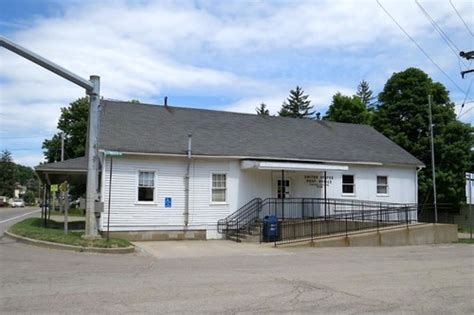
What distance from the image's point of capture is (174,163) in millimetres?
23000

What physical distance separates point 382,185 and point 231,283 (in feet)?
61.7

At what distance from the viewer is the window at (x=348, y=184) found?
27234 mm

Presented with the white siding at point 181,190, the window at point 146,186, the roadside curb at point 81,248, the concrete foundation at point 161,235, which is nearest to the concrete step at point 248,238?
the white siding at point 181,190

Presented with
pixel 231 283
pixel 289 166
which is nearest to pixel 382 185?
pixel 289 166

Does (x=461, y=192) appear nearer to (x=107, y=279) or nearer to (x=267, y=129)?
(x=267, y=129)

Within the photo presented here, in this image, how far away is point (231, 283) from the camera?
11.3m

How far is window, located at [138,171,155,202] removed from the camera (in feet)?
73.4

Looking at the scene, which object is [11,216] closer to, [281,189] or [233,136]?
[233,136]

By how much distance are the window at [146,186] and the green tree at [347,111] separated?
3208 cm

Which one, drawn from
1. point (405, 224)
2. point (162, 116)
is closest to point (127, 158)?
point (162, 116)

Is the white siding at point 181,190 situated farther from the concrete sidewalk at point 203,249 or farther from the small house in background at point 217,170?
the concrete sidewalk at point 203,249

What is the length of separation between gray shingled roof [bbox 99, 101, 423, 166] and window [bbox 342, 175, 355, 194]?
1.02 meters

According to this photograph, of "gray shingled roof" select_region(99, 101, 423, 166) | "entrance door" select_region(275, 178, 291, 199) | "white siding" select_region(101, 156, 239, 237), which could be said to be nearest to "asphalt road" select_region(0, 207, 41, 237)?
"white siding" select_region(101, 156, 239, 237)

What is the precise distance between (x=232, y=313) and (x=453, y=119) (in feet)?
115
